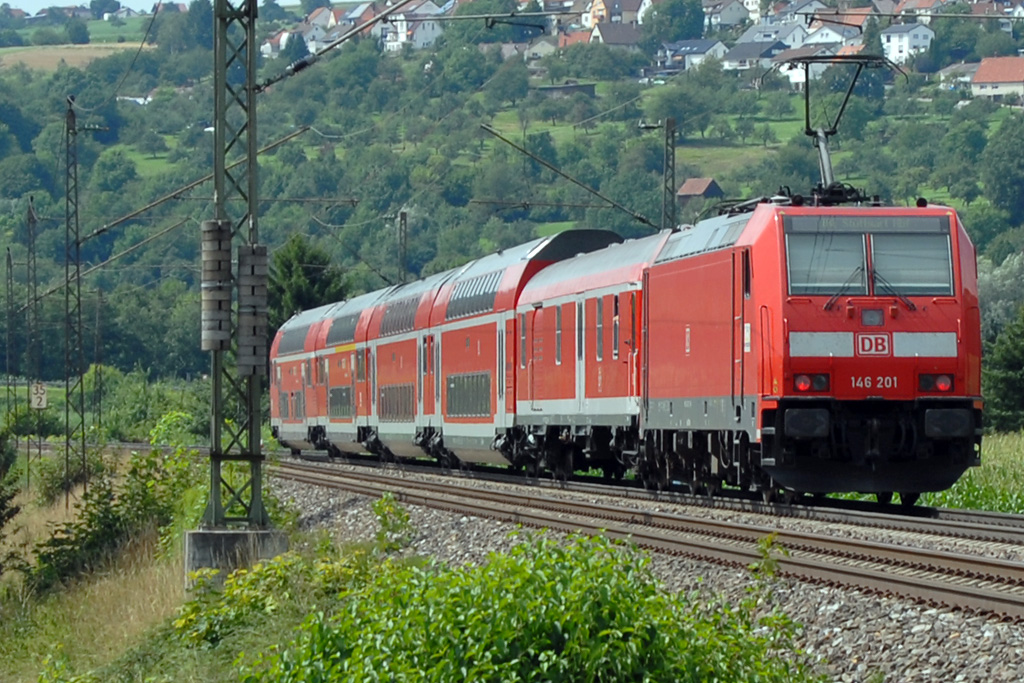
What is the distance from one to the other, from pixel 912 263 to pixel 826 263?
3.00 feet

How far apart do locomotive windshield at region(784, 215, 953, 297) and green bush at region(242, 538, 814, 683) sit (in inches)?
365

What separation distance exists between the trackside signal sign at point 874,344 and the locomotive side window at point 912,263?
49 cm

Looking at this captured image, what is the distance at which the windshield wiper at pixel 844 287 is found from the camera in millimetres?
18922

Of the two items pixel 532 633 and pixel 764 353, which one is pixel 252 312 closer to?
pixel 764 353

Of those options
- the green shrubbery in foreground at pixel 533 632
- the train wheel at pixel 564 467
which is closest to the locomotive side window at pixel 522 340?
the train wheel at pixel 564 467

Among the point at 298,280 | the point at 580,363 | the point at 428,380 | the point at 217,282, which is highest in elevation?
the point at 298,280

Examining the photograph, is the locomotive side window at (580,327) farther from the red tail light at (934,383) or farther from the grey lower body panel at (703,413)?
the red tail light at (934,383)

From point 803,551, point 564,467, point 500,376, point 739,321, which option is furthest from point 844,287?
point 500,376

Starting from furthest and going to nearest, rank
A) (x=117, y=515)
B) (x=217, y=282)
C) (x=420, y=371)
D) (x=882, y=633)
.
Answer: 1. (x=420, y=371)
2. (x=117, y=515)
3. (x=217, y=282)
4. (x=882, y=633)

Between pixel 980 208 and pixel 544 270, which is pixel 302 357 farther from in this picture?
pixel 980 208

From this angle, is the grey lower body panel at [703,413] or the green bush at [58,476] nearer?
the grey lower body panel at [703,413]

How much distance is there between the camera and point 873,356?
1891 centimetres

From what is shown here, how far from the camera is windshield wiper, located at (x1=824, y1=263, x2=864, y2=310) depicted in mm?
18922

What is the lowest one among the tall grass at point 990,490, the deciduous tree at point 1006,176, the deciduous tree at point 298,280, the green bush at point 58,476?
the green bush at point 58,476
